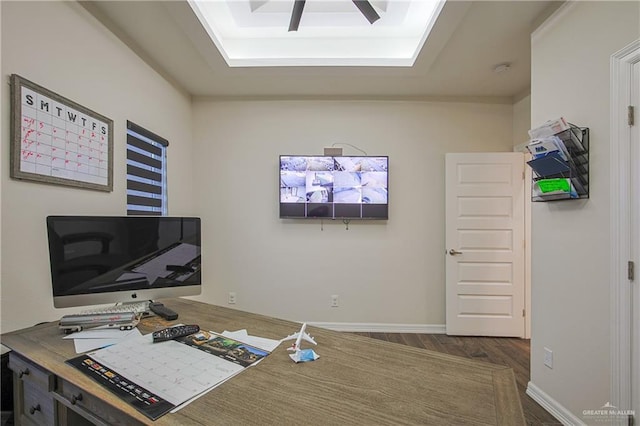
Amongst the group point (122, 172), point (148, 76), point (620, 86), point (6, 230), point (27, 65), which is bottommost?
point (6, 230)

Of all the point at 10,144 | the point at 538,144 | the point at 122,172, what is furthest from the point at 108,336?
the point at 538,144

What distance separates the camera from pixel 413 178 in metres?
3.39

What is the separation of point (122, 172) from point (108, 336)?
58.3 inches

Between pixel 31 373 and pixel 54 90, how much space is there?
5.18 feet

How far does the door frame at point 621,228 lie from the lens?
149 centimetres

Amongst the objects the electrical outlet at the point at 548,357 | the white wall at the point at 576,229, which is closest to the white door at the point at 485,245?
the white wall at the point at 576,229

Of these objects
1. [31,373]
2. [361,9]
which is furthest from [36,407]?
[361,9]

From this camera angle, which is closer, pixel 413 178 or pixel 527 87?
pixel 527 87

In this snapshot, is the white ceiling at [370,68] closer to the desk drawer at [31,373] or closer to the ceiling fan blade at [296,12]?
the ceiling fan blade at [296,12]

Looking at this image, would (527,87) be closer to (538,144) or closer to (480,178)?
(480,178)

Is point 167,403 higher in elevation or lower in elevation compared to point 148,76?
lower

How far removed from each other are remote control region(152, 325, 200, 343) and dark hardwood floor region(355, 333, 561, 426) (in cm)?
238

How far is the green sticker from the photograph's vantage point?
176 cm

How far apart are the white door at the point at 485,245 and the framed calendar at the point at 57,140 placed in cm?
328
